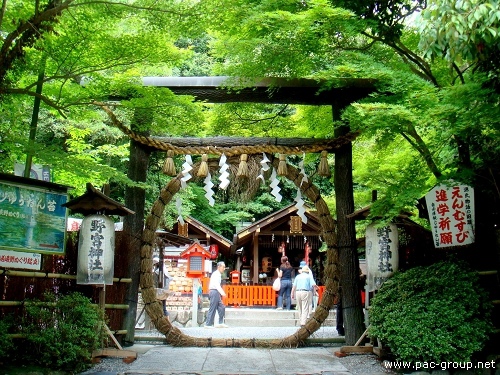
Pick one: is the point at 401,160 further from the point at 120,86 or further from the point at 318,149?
the point at 120,86

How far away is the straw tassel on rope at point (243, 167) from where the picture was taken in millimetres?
10180

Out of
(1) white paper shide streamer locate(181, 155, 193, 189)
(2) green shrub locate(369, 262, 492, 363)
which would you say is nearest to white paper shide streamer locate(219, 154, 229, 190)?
(1) white paper shide streamer locate(181, 155, 193, 189)

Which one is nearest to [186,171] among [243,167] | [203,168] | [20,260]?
[203,168]

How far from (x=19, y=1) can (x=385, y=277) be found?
291 inches

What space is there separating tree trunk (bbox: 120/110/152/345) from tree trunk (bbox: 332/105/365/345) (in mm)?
4024

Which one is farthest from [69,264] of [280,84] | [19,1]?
[280,84]

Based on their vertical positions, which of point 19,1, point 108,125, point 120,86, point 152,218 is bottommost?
point 152,218

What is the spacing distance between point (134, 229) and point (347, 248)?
4341 mm

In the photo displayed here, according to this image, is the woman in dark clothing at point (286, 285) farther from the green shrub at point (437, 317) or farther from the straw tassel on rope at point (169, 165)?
the green shrub at point (437, 317)

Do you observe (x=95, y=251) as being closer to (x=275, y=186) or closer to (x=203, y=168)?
(x=203, y=168)

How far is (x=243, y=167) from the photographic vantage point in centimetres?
1023

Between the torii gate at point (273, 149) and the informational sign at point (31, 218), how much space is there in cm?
236

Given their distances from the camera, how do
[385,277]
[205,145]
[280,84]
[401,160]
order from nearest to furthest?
1. [385,277]
2. [280,84]
3. [205,145]
4. [401,160]

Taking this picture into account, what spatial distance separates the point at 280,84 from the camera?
9820 millimetres
